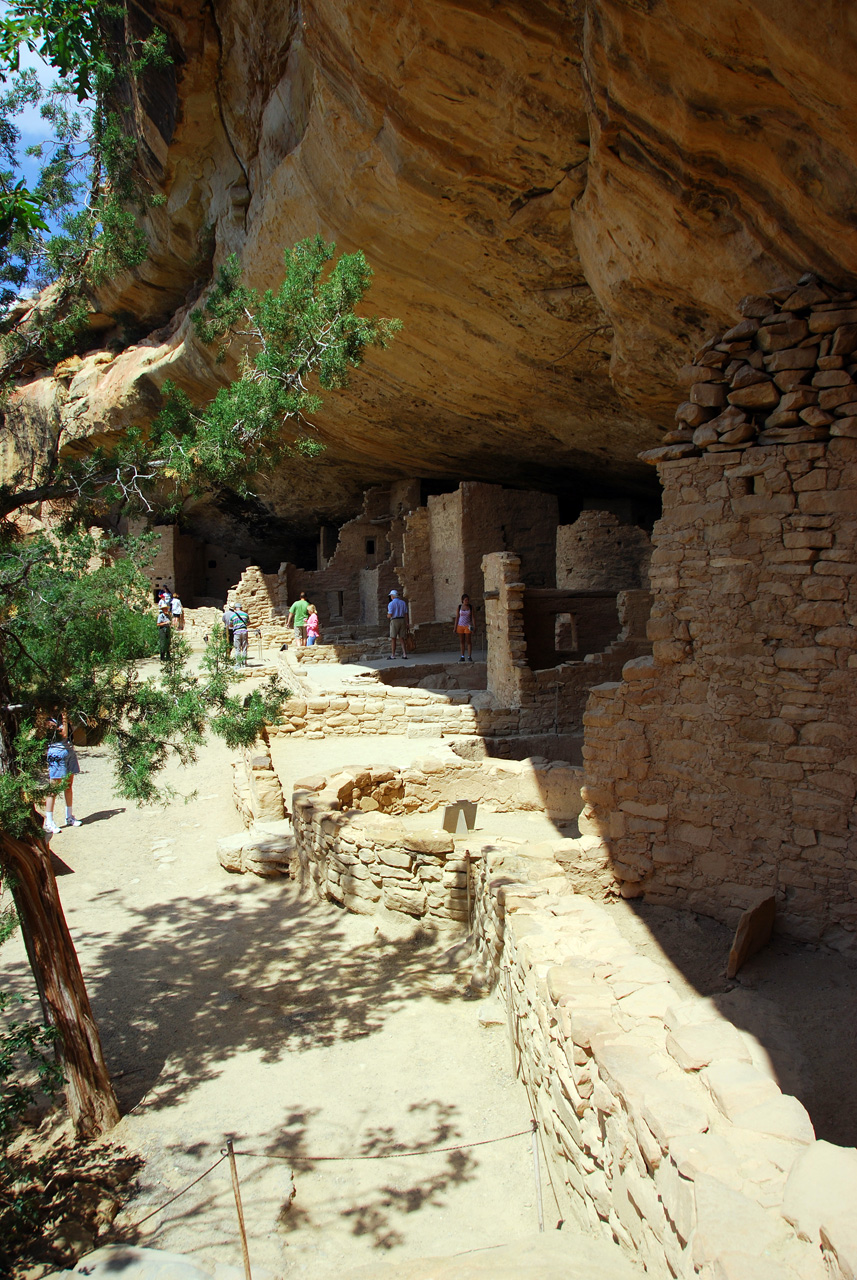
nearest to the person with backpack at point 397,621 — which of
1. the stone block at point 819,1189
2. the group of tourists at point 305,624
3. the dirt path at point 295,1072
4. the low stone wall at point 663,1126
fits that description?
the group of tourists at point 305,624

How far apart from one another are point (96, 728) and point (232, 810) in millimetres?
5619

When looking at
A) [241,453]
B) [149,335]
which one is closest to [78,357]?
[149,335]

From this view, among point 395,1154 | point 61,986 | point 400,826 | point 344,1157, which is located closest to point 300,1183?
point 344,1157

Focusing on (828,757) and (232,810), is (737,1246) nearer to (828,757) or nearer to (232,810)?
(828,757)

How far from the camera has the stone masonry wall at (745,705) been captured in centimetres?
446

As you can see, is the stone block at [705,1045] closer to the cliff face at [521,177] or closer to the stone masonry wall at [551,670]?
the cliff face at [521,177]

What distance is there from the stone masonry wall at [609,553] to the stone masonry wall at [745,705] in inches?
342

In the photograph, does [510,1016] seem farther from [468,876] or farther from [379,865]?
[379,865]

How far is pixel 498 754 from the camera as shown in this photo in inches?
416

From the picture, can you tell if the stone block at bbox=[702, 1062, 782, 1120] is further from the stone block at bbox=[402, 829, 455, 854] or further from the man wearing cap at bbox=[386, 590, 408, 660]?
the man wearing cap at bbox=[386, 590, 408, 660]

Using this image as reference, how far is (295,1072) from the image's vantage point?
179 inches

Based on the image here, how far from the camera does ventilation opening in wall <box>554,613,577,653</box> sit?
1305cm

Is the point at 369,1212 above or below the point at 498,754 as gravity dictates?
below

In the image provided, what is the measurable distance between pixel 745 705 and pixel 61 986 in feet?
13.9
